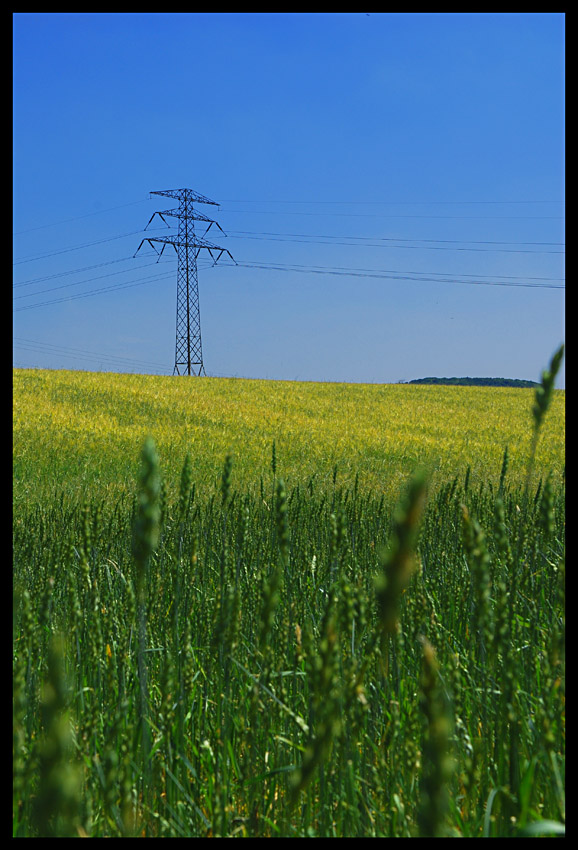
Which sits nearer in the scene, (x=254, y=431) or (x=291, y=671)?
(x=291, y=671)

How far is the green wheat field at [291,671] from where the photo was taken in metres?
0.83

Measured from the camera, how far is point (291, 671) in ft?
5.75

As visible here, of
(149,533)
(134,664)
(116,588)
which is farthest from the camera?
(116,588)

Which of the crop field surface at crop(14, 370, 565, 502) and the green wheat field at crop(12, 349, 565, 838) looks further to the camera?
the crop field surface at crop(14, 370, 565, 502)

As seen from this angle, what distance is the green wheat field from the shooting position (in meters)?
0.83

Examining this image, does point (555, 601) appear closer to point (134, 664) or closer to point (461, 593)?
point (461, 593)

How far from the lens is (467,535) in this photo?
113 centimetres

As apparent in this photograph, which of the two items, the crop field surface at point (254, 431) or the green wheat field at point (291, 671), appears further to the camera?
the crop field surface at point (254, 431)

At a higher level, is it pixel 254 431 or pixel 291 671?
pixel 254 431
